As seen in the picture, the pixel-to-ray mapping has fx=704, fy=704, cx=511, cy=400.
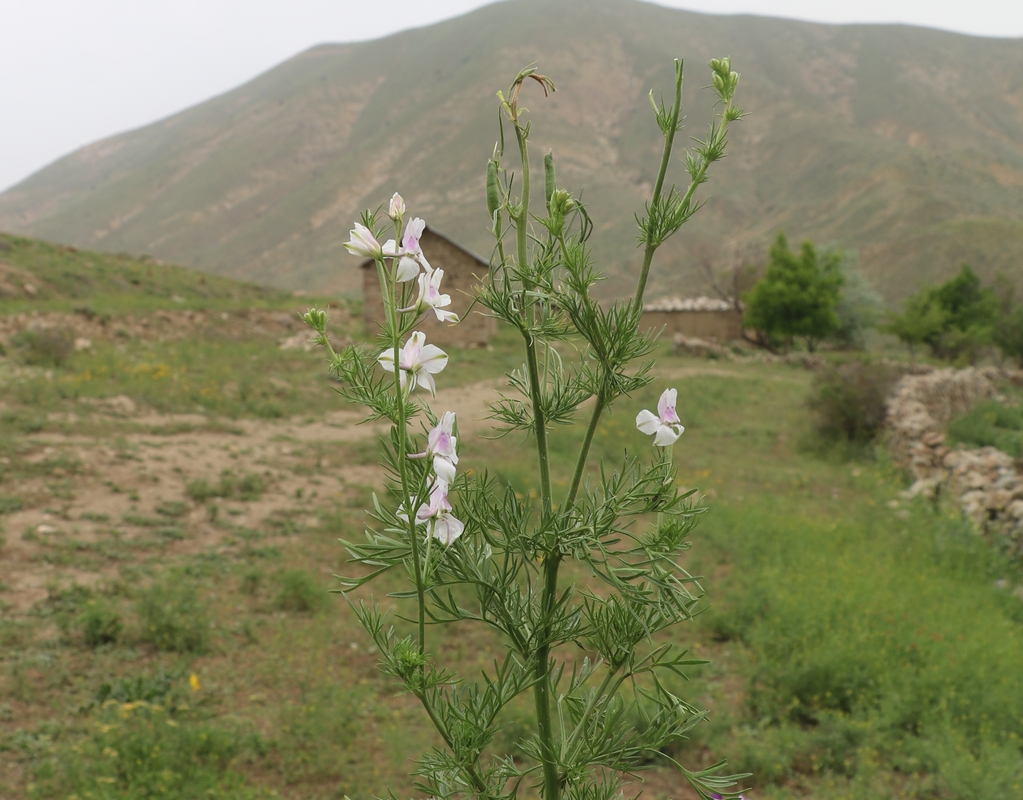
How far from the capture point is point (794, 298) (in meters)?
28.4

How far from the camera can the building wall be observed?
3228 cm

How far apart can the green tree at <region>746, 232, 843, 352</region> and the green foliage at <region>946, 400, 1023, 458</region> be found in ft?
55.8

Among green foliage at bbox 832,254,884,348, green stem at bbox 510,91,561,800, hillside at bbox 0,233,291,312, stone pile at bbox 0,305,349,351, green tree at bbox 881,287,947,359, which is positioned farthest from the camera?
green foliage at bbox 832,254,884,348

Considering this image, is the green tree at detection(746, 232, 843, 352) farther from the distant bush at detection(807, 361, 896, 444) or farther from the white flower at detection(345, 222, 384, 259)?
the white flower at detection(345, 222, 384, 259)

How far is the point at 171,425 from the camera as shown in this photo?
9.59 m

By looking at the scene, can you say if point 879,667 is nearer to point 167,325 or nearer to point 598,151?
point 167,325

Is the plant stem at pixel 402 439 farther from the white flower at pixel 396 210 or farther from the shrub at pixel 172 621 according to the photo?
the shrub at pixel 172 621

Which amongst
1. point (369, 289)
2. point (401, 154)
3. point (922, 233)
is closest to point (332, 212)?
point (401, 154)

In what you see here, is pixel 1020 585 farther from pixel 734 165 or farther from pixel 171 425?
pixel 734 165

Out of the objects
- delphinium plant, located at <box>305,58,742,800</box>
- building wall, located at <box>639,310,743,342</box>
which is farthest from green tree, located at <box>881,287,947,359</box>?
delphinium plant, located at <box>305,58,742,800</box>

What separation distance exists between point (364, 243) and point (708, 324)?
108 ft

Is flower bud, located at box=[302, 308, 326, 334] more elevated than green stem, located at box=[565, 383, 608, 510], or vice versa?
flower bud, located at box=[302, 308, 326, 334]

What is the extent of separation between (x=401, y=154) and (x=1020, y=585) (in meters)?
113

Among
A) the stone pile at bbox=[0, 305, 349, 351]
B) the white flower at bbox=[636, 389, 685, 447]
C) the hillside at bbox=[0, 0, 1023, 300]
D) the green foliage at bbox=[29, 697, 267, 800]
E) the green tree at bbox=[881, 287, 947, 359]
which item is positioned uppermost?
the hillside at bbox=[0, 0, 1023, 300]
